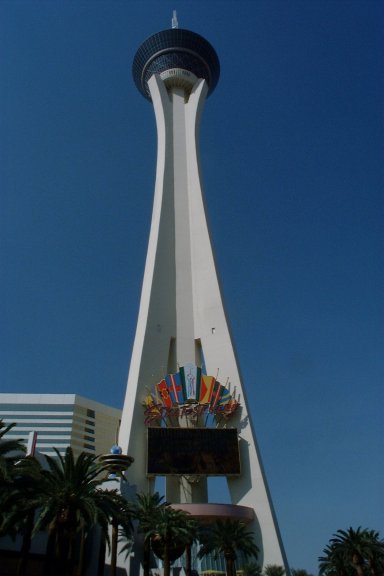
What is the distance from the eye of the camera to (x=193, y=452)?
38.1 metres

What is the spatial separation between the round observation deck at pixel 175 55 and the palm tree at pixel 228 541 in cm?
4917

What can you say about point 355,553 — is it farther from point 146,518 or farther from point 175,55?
point 175,55

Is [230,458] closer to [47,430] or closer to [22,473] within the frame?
[22,473]

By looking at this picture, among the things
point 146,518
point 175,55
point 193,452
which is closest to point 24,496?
point 146,518

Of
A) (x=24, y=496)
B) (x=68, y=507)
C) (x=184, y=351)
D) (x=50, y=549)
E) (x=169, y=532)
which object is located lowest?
(x=50, y=549)

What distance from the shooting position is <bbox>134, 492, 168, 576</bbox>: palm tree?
2941cm

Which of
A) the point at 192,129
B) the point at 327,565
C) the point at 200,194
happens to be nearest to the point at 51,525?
the point at 327,565

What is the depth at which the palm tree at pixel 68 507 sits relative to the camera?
74.2 feet

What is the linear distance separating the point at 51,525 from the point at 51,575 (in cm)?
436

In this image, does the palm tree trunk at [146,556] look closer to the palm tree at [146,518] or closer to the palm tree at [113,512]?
the palm tree at [146,518]

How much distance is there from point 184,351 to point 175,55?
120 feet

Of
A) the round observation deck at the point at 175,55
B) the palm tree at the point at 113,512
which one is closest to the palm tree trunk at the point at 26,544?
the palm tree at the point at 113,512

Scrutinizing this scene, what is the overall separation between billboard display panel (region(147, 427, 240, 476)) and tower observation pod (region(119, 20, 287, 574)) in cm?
7

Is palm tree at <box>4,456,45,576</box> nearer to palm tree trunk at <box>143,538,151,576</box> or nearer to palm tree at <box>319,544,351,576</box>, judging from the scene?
palm tree trunk at <box>143,538,151,576</box>
